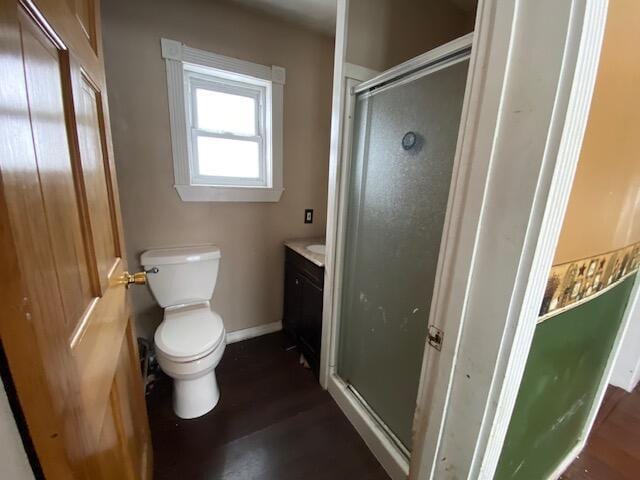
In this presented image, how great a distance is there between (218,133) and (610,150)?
1888 millimetres

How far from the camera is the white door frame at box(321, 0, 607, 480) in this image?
49cm

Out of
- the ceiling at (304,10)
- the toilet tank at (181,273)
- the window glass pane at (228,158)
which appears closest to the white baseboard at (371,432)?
the toilet tank at (181,273)

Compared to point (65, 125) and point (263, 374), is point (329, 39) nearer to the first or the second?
point (65, 125)

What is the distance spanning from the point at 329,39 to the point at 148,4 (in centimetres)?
112

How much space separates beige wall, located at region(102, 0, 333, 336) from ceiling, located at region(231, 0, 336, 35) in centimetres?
7

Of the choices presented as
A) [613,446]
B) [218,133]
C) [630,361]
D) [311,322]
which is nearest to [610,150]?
[311,322]

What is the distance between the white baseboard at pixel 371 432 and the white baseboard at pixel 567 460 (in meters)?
0.65

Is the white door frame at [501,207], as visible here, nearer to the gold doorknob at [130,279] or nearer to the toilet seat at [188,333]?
the gold doorknob at [130,279]

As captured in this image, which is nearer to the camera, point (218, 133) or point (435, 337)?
point (435, 337)

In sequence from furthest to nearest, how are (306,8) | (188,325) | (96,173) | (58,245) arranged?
(306,8) → (188,325) → (96,173) → (58,245)

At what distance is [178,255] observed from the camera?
62.9 inches

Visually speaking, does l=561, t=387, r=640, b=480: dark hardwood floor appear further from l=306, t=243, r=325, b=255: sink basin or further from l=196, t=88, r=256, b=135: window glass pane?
l=196, t=88, r=256, b=135: window glass pane

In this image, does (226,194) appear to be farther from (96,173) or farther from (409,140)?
(409,140)

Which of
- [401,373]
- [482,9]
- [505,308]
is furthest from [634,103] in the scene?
[401,373]
